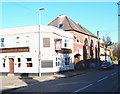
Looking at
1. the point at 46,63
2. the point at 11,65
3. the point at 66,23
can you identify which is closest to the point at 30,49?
the point at 46,63

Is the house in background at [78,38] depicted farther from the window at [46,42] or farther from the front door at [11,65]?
the front door at [11,65]

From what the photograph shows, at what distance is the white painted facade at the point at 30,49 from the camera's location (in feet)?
114

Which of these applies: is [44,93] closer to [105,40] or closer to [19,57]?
[19,57]

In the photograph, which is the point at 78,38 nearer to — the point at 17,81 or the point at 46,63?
the point at 46,63

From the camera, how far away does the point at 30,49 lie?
35281mm

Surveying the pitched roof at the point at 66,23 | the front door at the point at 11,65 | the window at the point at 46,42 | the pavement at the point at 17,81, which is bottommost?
the pavement at the point at 17,81

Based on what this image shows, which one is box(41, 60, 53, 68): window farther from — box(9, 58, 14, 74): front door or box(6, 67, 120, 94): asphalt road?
box(6, 67, 120, 94): asphalt road

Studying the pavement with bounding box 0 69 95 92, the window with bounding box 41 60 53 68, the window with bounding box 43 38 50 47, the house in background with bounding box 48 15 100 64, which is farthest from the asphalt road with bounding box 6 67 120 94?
the house in background with bounding box 48 15 100 64

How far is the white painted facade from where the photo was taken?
3481cm

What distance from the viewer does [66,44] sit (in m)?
40.9

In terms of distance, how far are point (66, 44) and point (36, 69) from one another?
8.30 metres

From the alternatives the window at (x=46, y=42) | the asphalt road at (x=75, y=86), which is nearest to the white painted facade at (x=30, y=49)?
the window at (x=46, y=42)

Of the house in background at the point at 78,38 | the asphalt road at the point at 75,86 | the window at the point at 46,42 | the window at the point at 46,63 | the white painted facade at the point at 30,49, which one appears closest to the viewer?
the asphalt road at the point at 75,86

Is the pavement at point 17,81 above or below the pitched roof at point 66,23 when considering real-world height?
below
